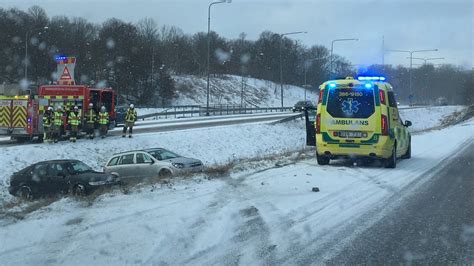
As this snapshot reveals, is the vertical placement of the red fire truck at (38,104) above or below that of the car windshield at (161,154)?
above

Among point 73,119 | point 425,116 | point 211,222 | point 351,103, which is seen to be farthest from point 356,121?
point 425,116

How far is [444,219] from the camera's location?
8.24m

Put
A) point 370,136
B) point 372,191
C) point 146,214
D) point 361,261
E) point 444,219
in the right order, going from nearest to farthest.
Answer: point 361,261 → point 146,214 → point 444,219 → point 372,191 → point 370,136

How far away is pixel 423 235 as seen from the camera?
7.18m

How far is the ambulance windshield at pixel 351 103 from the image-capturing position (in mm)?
14789

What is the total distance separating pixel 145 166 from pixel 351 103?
7426 millimetres

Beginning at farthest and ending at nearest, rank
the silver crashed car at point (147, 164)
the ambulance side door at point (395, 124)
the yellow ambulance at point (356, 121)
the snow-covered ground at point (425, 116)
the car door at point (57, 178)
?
the snow-covered ground at point (425, 116) → the silver crashed car at point (147, 164) → the car door at point (57, 178) → the ambulance side door at point (395, 124) → the yellow ambulance at point (356, 121)

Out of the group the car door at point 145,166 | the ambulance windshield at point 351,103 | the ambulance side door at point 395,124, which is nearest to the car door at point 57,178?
the car door at point 145,166

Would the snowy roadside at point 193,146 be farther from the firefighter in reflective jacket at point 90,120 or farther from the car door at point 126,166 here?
the car door at point 126,166

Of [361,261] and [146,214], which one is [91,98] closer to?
[146,214]

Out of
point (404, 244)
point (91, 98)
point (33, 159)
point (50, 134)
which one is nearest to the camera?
point (404, 244)

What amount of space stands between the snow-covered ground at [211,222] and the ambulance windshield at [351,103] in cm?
288

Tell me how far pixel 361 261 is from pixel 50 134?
22.1 m

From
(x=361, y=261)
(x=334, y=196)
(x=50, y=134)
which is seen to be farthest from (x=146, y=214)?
(x=50, y=134)
